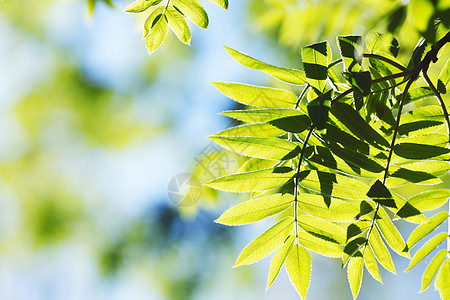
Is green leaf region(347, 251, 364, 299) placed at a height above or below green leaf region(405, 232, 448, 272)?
below

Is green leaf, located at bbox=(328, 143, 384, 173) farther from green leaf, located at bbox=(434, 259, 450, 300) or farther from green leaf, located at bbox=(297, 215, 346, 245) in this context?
green leaf, located at bbox=(434, 259, 450, 300)

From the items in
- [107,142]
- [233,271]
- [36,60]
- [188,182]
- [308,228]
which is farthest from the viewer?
[36,60]

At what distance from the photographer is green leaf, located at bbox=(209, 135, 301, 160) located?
3.34 ft

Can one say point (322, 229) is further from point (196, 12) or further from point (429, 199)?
point (196, 12)

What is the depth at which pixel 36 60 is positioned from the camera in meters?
10.5

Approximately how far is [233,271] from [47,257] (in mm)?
4516

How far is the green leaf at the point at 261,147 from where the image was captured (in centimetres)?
102

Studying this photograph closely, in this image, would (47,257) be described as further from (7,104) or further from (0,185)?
(7,104)

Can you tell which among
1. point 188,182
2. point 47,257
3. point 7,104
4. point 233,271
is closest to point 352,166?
point 188,182

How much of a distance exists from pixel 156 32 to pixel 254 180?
617 millimetres

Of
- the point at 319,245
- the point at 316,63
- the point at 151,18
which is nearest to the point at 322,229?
the point at 319,245

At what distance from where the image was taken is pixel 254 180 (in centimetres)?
109

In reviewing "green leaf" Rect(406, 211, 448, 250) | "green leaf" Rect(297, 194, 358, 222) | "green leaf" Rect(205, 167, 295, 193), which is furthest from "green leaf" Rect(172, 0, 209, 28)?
"green leaf" Rect(406, 211, 448, 250)

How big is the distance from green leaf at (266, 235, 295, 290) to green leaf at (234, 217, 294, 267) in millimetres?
19
